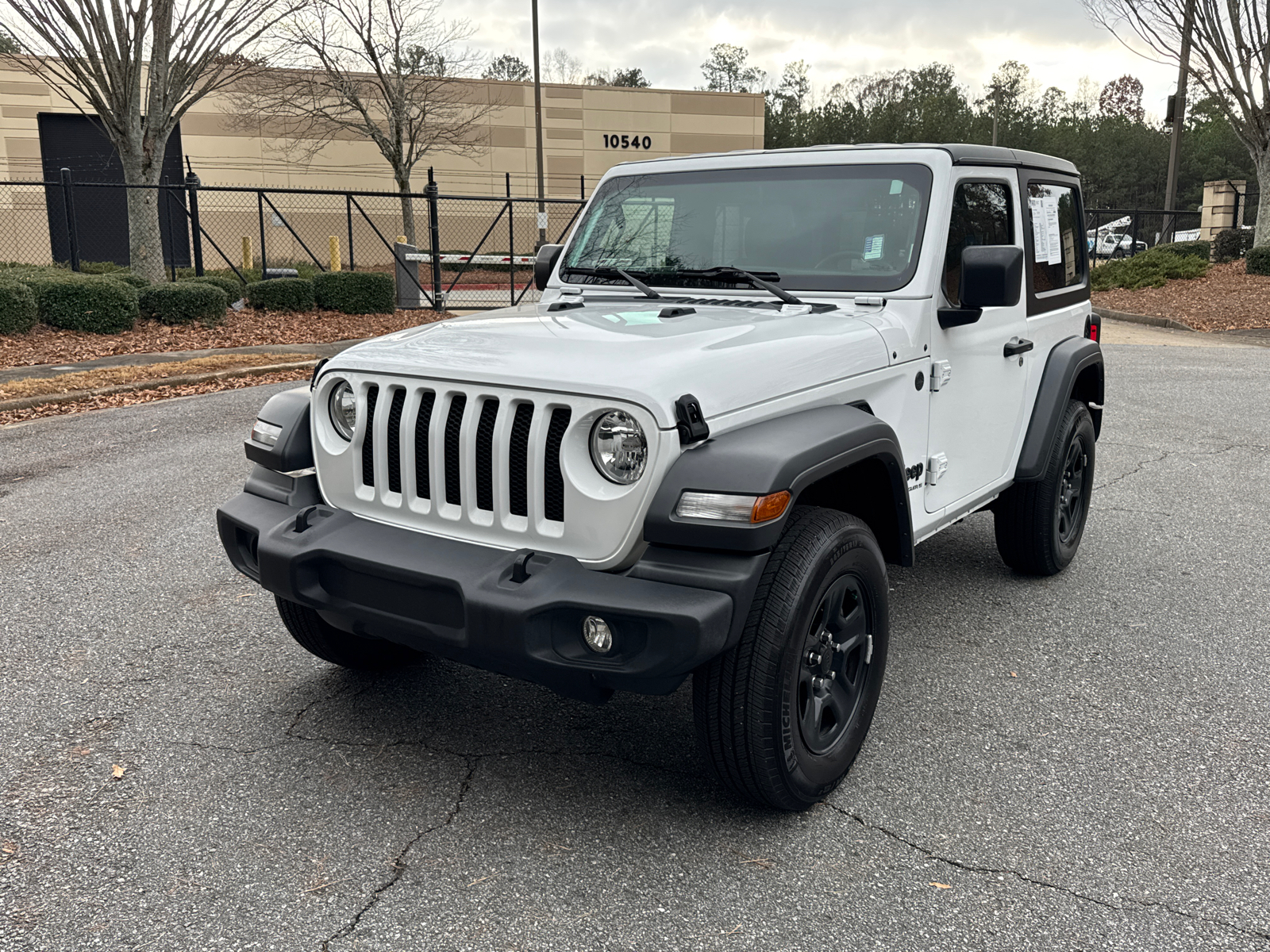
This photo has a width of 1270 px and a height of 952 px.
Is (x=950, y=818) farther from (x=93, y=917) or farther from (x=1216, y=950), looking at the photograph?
(x=93, y=917)

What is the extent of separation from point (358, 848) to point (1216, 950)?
6.97 feet

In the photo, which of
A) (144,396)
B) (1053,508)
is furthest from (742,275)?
(144,396)

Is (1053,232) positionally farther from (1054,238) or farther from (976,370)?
(976,370)

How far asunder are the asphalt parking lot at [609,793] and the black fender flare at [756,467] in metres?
0.92

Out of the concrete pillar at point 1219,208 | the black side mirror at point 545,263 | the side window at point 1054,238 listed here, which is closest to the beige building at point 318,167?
the concrete pillar at point 1219,208

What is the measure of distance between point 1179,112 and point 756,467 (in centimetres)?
2783

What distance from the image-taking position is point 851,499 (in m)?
3.35

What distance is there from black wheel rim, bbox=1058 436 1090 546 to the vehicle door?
0.59 m

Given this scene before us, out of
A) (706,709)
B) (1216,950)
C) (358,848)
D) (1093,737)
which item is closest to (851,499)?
(706,709)

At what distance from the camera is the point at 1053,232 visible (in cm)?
486

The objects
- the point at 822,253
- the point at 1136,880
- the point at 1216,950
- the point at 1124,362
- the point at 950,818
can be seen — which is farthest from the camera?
the point at 1124,362

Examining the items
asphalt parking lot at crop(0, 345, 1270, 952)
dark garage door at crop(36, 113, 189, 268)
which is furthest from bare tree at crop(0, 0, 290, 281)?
dark garage door at crop(36, 113, 189, 268)

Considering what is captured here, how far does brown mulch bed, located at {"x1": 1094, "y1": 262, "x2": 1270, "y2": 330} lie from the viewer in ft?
58.8

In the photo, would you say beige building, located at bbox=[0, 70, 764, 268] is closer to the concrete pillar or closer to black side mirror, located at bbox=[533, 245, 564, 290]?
the concrete pillar
